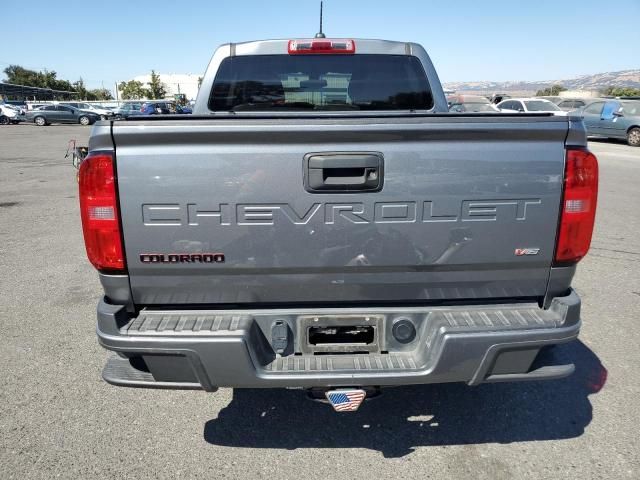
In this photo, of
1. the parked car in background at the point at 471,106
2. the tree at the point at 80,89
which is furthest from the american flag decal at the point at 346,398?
the tree at the point at 80,89

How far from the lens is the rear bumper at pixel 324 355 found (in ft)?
6.82

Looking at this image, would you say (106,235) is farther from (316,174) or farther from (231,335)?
(316,174)

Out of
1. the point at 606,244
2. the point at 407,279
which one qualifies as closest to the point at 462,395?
the point at 407,279

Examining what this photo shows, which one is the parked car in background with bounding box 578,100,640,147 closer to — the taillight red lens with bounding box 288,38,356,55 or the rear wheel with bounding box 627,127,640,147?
the rear wheel with bounding box 627,127,640,147

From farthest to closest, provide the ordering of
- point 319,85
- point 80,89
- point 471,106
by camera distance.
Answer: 1. point 80,89
2. point 471,106
3. point 319,85

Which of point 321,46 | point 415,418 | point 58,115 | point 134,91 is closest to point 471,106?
point 321,46

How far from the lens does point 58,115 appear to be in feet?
118

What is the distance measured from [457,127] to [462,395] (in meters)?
1.92

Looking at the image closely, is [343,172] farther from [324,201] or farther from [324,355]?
[324,355]

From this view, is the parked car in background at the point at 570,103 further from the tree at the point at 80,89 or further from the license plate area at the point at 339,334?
the tree at the point at 80,89

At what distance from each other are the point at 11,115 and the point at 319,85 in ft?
138

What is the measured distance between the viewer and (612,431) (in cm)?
273

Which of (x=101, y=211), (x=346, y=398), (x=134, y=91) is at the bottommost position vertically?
(x=346, y=398)

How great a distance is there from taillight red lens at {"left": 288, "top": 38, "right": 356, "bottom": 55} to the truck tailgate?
156cm
